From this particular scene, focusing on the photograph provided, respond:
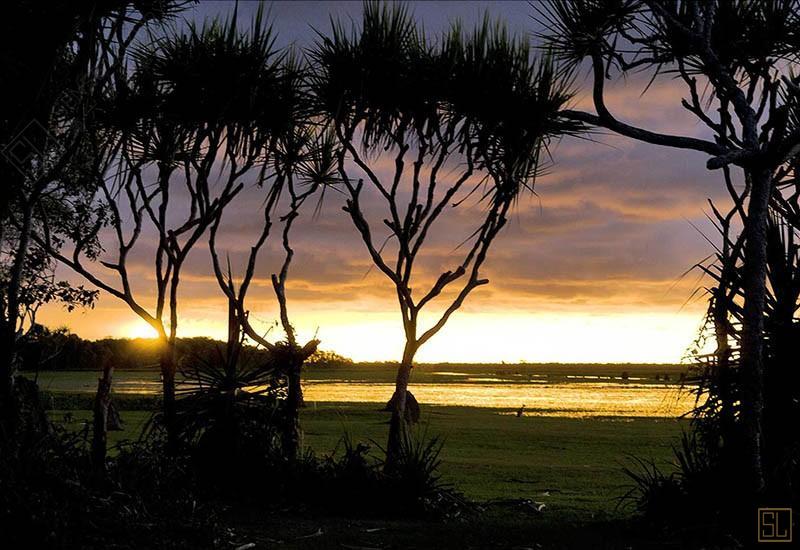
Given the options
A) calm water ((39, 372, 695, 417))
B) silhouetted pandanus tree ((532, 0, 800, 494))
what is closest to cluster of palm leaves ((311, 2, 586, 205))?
Answer: silhouetted pandanus tree ((532, 0, 800, 494))

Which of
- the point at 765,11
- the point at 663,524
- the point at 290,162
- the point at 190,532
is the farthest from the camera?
the point at 290,162

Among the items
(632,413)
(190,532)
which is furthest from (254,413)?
(632,413)

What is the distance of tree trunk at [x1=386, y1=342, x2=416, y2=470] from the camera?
34.5 feet

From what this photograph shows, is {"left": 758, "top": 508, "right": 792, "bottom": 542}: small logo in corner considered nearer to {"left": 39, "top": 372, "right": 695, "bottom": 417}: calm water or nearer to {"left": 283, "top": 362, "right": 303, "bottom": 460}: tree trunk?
{"left": 283, "top": 362, "right": 303, "bottom": 460}: tree trunk

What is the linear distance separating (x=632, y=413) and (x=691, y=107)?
29014mm

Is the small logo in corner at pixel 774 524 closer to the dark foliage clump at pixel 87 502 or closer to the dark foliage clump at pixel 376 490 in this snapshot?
the dark foliage clump at pixel 376 490

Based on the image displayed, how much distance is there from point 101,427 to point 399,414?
3297 millimetres

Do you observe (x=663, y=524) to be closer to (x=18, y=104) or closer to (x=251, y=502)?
(x=251, y=502)

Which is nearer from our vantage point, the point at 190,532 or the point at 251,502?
the point at 190,532

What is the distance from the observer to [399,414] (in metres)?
10.8

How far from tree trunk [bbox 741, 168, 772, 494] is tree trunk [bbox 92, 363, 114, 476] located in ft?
19.4

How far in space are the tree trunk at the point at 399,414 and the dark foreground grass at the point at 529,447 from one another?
35cm

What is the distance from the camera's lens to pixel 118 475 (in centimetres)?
885

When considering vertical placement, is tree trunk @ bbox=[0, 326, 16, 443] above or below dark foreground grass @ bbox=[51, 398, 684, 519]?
above
